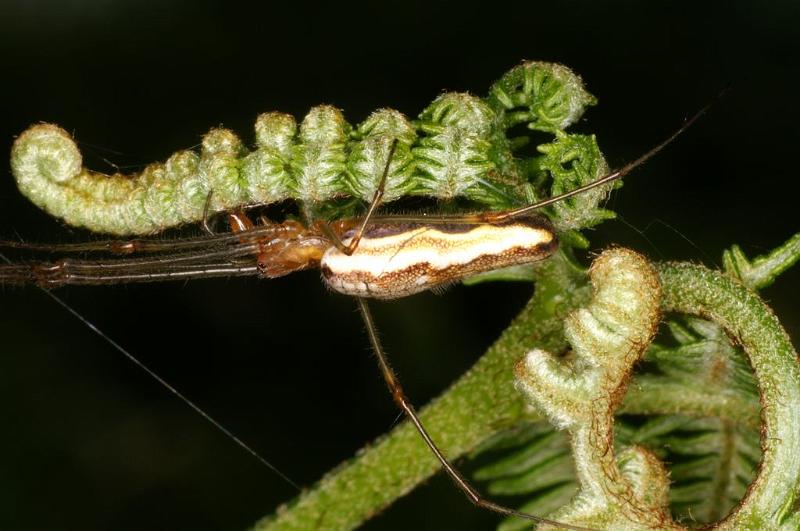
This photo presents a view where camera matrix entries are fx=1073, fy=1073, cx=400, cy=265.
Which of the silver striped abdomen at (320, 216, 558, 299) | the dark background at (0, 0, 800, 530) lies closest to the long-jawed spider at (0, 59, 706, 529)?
the silver striped abdomen at (320, 216, 558, 299)

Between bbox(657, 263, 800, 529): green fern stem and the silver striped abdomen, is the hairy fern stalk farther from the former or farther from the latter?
the silver striped abdomen

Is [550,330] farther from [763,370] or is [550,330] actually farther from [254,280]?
[254,280]

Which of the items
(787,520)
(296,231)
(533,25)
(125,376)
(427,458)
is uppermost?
(533,25)

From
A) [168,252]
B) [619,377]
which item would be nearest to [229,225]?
[168,252]

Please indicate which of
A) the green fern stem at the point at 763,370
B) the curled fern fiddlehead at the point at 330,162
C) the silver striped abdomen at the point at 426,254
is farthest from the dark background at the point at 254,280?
the green fern stem at the point at 763,370

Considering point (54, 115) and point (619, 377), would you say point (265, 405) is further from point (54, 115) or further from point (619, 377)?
point (619, 377)
